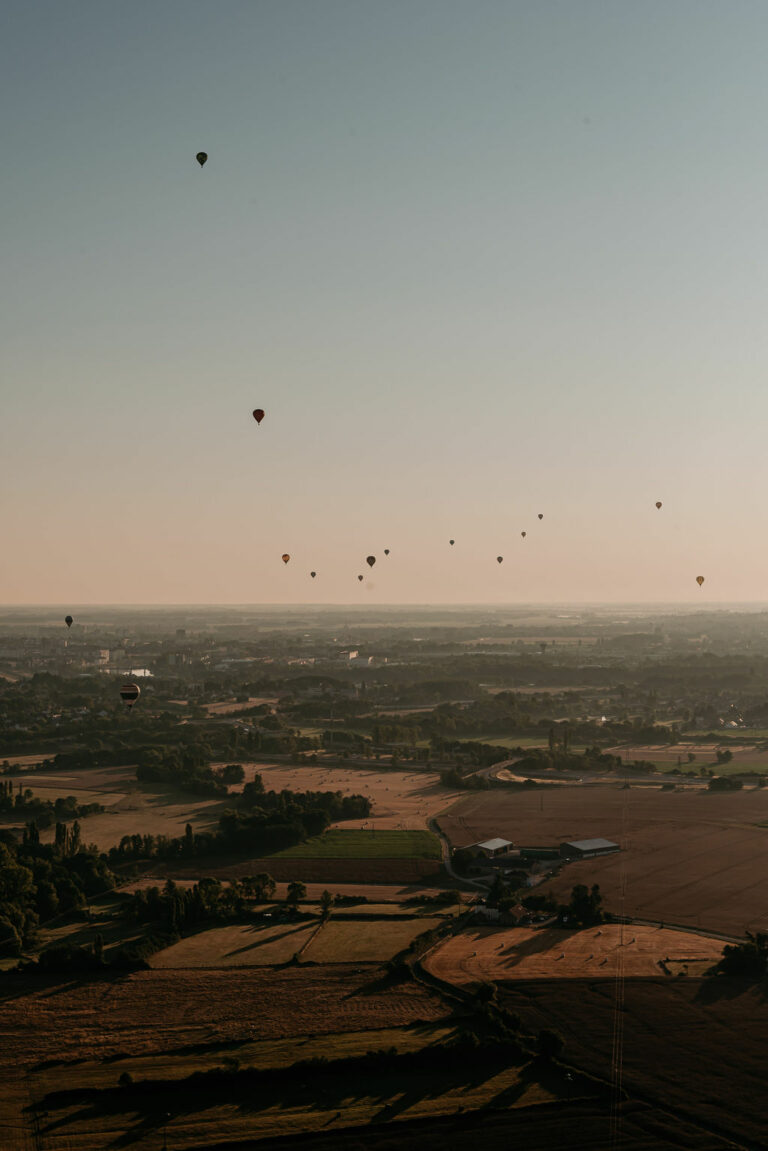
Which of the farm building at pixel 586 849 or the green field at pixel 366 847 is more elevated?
the farm building at pixel 586 849

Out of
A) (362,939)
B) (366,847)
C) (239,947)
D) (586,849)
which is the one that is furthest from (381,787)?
(239,947)

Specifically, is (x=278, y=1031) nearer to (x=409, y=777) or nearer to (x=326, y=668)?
(x=409, y=777)

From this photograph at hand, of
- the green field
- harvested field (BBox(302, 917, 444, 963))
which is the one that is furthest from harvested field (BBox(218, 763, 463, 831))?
harvested field (BBox(302, 917, 444, 963))

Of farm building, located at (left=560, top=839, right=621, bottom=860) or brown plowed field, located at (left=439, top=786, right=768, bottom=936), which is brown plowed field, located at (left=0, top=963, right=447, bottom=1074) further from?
farm building, located at (left=560, top=839, right=621, bottom=860)

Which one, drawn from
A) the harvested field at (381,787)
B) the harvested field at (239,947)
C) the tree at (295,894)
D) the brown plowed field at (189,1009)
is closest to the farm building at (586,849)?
the harvested field at (381,787)

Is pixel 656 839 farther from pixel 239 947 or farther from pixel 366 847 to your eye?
pixel 239 947

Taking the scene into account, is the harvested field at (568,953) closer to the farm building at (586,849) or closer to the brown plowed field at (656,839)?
the brown plowed field at (656,839)

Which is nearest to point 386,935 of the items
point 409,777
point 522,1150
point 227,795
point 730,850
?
point 522,1150
